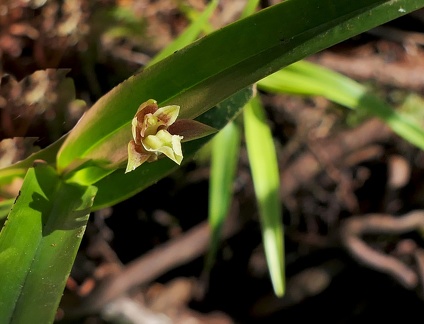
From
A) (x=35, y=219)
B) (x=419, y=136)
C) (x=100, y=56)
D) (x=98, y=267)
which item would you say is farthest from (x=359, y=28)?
(x=98, y=267)

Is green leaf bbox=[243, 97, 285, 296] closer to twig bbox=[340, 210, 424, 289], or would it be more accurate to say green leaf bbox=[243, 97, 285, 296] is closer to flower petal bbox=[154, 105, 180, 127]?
twig bbox=[340, 210, 424, 289]

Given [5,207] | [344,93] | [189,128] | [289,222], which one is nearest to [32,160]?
[5,207]

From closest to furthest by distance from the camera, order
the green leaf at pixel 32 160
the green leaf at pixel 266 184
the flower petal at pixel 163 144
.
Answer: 1. the flower petal at pixel 163 144
2. the green leaf at pixel 32 160
3. the green leaf at pixel 266 184

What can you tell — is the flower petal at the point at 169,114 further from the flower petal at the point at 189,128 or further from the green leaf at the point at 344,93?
the green leaf at the point at 344,93

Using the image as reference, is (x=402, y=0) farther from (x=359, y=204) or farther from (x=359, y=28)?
(x=359, y=204)

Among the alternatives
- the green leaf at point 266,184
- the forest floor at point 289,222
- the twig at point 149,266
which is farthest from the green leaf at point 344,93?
the twig at point 149,266

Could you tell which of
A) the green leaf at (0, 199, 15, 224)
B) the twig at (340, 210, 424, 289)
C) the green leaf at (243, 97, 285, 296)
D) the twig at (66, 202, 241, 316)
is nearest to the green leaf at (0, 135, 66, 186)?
the green leaf at (0, 199, 15, 224)
